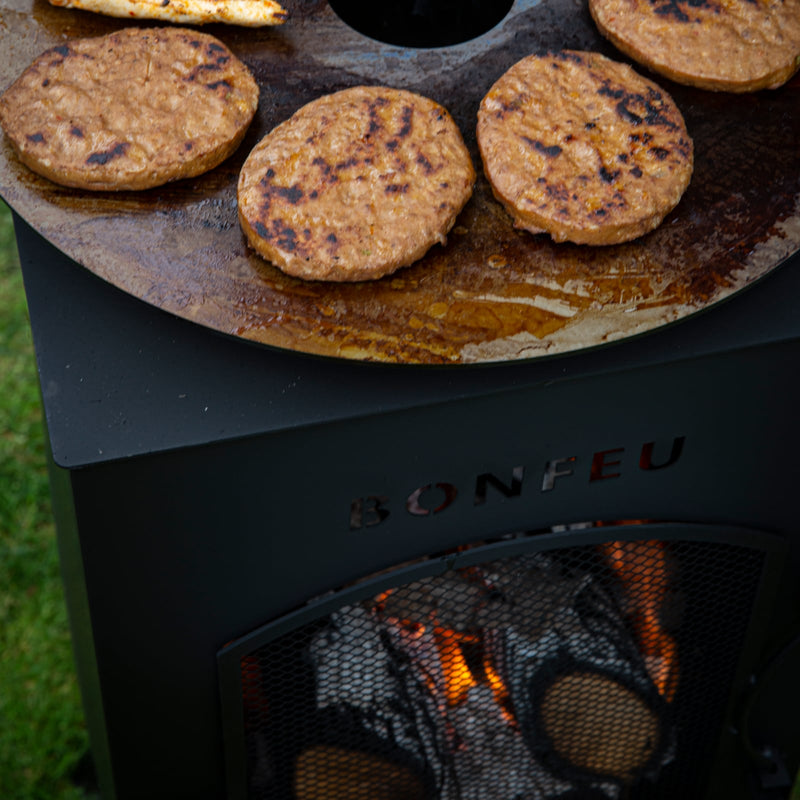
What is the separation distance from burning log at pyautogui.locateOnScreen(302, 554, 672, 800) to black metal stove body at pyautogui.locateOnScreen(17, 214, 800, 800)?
0.17 m

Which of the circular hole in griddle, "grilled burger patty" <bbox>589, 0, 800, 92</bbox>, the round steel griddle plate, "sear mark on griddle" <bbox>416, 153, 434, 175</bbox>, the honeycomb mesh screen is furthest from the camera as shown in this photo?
the circular hole in griddle

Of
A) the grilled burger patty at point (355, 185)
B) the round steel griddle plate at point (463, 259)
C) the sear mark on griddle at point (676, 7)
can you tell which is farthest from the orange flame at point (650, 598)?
the sear mark on griddle at point (676, 7)

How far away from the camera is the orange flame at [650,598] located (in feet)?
5.23

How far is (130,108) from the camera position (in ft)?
4.24

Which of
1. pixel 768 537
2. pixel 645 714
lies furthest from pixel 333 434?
pixel 645 714

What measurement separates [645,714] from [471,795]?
364 millimetres

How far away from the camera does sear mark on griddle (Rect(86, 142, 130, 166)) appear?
1220 millimetres

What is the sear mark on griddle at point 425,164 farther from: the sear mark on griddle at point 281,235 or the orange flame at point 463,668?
the orange flame at point 463,668

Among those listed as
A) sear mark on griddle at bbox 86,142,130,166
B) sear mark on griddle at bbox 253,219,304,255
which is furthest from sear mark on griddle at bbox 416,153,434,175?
sear mark on griddle at bbox 86,142,130,166

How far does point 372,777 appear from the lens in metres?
1.74

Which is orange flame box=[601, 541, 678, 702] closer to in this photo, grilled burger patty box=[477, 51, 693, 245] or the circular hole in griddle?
grilled burger patty box=[477, 51, 693, 245]

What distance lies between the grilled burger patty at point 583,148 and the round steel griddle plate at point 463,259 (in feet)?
0.12

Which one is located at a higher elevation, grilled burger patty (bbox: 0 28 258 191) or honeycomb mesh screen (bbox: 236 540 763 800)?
grilled burger patty (bbox: 0 28 258 191)

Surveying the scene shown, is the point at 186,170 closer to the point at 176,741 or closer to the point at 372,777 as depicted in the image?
the point at 176,741
